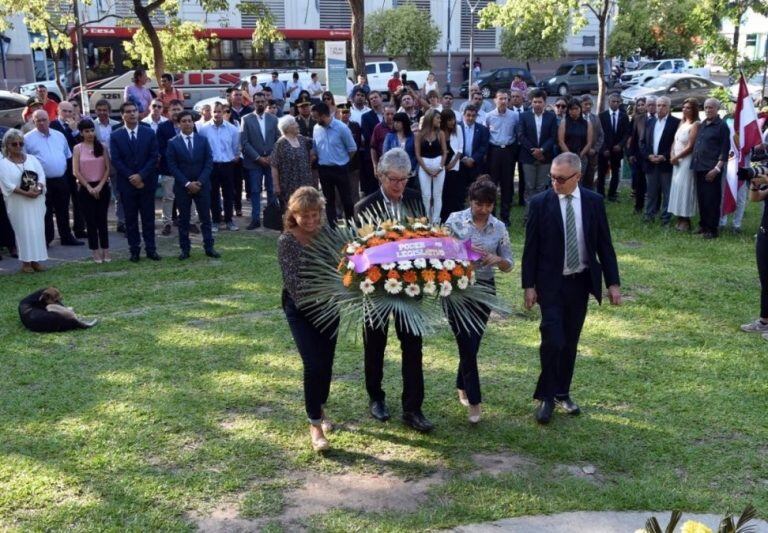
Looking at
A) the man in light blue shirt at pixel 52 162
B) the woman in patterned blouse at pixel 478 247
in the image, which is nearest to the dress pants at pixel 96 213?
the man in light blue shirt at pixel 52 162

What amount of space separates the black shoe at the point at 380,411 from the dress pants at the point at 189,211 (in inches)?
222

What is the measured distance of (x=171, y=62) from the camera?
2133cm

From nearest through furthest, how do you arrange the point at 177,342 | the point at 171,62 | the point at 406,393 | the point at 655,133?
the point at 406,393 < the point at 177,342 < the point at 655,133 < the point at 171,62

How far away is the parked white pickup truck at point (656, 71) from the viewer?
121 feet

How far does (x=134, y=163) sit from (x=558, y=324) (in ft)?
21.9

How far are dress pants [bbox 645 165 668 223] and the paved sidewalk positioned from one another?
8.53m

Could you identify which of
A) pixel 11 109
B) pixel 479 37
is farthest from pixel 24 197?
pixel 479 37

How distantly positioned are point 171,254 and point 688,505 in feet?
27.1

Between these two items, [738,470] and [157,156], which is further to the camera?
[157,156]

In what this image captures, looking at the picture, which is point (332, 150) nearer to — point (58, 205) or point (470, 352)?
point (58, 205)

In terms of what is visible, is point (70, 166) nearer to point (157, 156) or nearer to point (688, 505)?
point (157, 156)

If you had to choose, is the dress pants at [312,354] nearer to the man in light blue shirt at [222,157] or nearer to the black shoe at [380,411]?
the black shoe at [380,411]

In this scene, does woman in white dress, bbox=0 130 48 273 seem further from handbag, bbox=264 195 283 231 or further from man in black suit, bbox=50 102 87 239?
handbag, bbox=264 195 283 231

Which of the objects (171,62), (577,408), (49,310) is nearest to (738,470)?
(577,408)
